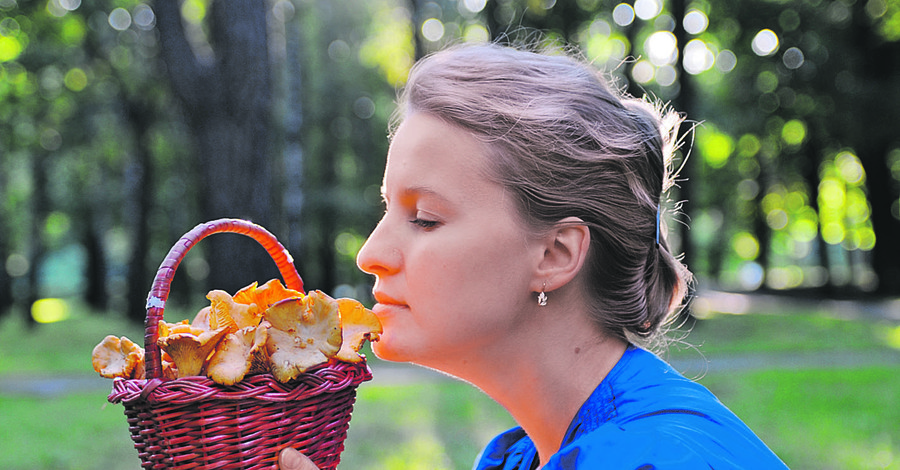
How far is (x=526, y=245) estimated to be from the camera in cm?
174

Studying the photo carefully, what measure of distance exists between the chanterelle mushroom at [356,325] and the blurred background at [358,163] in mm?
1230

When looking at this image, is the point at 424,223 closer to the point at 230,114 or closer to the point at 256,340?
the point at 256,340

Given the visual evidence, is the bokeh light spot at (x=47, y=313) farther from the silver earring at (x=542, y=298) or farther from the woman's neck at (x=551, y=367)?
the silver earring at (x=542, y=298)

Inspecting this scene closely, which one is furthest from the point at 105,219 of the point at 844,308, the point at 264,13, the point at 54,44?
the point at 844,308

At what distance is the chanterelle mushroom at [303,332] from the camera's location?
5.26ft

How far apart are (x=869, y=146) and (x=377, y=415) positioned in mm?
19113

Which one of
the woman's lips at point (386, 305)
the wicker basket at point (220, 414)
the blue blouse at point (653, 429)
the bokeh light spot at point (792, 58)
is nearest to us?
the blue blouse at point (653, 429)

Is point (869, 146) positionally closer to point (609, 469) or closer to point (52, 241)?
point (609, 469)

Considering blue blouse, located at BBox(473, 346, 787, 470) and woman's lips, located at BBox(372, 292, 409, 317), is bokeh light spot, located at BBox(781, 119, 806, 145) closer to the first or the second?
blue blouse, located at BBox(473, 346, 787, 470)

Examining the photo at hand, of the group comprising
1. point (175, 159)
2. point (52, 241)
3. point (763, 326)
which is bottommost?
point (52, 241)

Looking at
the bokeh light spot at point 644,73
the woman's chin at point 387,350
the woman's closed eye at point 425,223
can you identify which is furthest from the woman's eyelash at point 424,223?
the bokeh light spot at point 644,73

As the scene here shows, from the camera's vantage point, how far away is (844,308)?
→ 76.4 feet

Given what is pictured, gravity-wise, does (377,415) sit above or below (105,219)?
above

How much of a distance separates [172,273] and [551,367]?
0.90 metres
